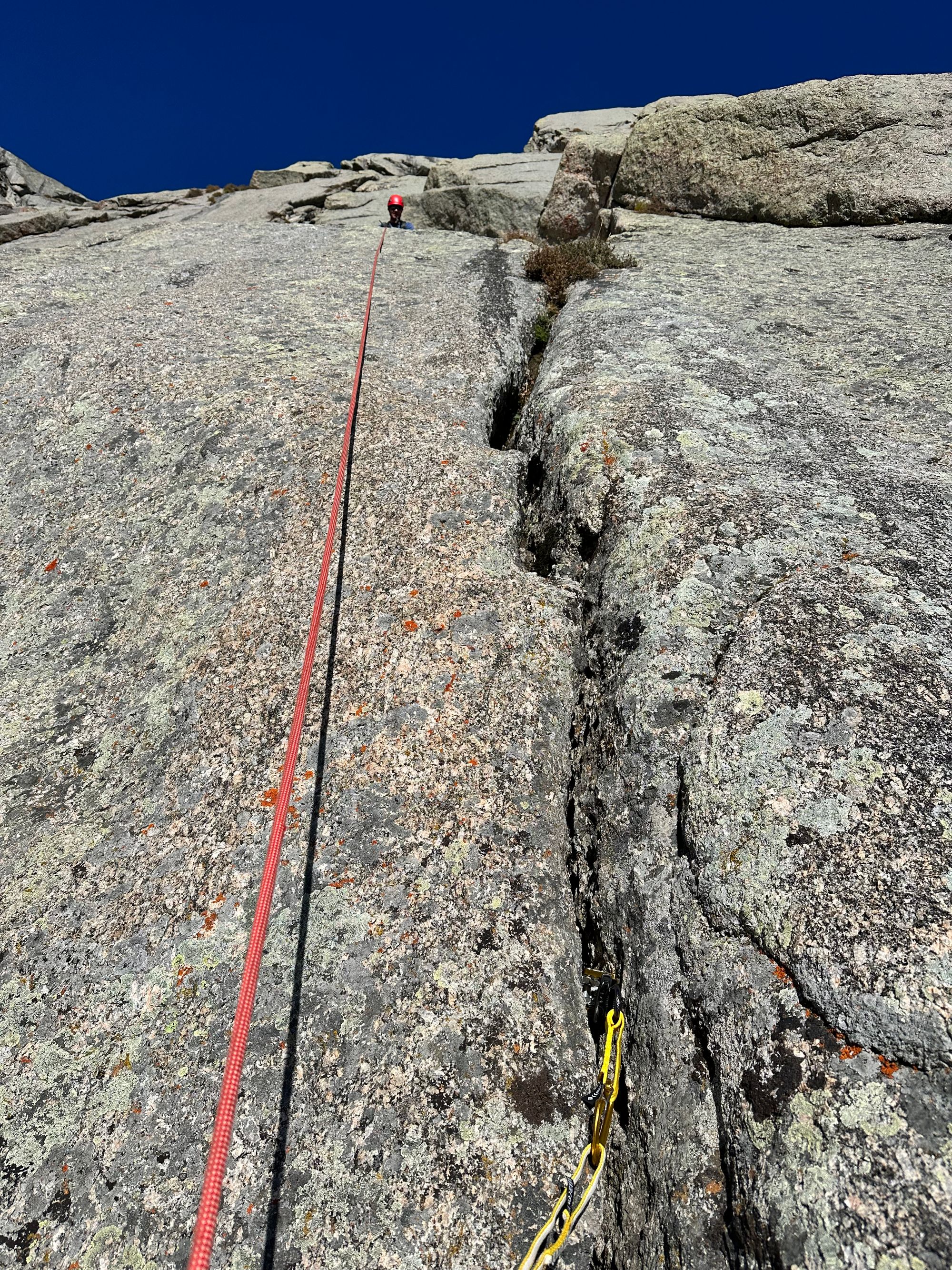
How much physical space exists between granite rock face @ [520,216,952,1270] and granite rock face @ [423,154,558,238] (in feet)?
27.0

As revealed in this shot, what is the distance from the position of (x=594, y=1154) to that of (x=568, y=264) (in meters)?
10.6

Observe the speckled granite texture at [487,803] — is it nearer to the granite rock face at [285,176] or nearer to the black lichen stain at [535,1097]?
the black lichen stain at [535,1097]

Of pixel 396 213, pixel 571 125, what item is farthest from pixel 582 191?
pixel 571 125

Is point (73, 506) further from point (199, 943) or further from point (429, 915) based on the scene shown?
point (429, 915)

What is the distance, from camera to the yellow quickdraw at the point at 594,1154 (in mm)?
3086

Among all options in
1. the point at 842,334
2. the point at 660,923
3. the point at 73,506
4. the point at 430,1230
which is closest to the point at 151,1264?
the point at 430,1230

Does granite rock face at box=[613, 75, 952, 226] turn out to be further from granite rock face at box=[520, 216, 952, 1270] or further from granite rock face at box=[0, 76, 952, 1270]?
granite rock face at box=[520, 216, 952, 1270]

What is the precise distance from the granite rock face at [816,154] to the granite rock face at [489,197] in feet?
8.17

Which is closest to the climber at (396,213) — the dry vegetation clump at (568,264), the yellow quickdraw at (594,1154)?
the dry vegetation clump at (568,264)

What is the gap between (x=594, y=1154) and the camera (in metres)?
3.31

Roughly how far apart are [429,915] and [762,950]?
70.0 inches

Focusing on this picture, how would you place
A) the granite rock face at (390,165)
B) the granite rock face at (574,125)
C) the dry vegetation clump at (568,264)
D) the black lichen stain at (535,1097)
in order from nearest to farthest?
1. the black lichen stain at (535,1097)
2. the dry vegetation clump at (568,264)
3. the granite rock face at (574,125)
4. the granite rock face at (390,165)

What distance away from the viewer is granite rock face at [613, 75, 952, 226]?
10.6 meters

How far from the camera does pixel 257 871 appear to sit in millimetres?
4211
